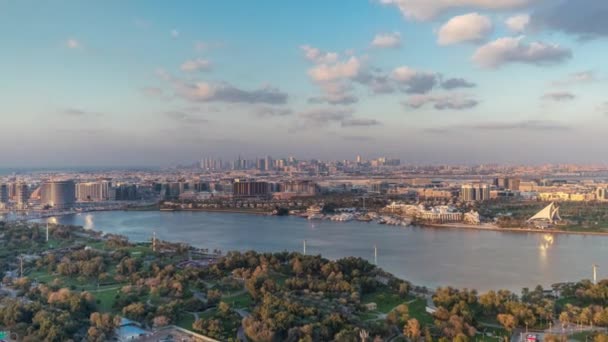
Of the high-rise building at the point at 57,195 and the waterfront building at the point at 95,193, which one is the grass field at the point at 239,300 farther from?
the waterfront building at the point at 95,193

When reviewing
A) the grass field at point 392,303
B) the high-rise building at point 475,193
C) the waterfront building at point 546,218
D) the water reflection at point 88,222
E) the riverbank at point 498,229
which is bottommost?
the water reflection at point 88,222

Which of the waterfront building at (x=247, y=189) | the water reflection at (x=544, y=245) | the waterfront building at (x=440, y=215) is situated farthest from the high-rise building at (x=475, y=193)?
the waterfront building at (x=247, y=189)

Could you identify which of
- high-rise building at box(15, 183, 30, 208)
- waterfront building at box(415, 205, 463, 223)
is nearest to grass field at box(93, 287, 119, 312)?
waterfront building at box(415, 205, 463, 223)

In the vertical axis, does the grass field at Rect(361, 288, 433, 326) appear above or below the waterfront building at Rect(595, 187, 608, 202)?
below

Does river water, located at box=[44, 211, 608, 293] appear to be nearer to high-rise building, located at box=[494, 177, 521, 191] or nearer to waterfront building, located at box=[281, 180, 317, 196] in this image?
waterfront building, located at box=[281, 180, 317, 196]

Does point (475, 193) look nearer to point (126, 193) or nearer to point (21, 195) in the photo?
point (126, 193)

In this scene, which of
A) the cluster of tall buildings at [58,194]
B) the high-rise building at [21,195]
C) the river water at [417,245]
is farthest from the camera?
the high-rise building at [21,195]
